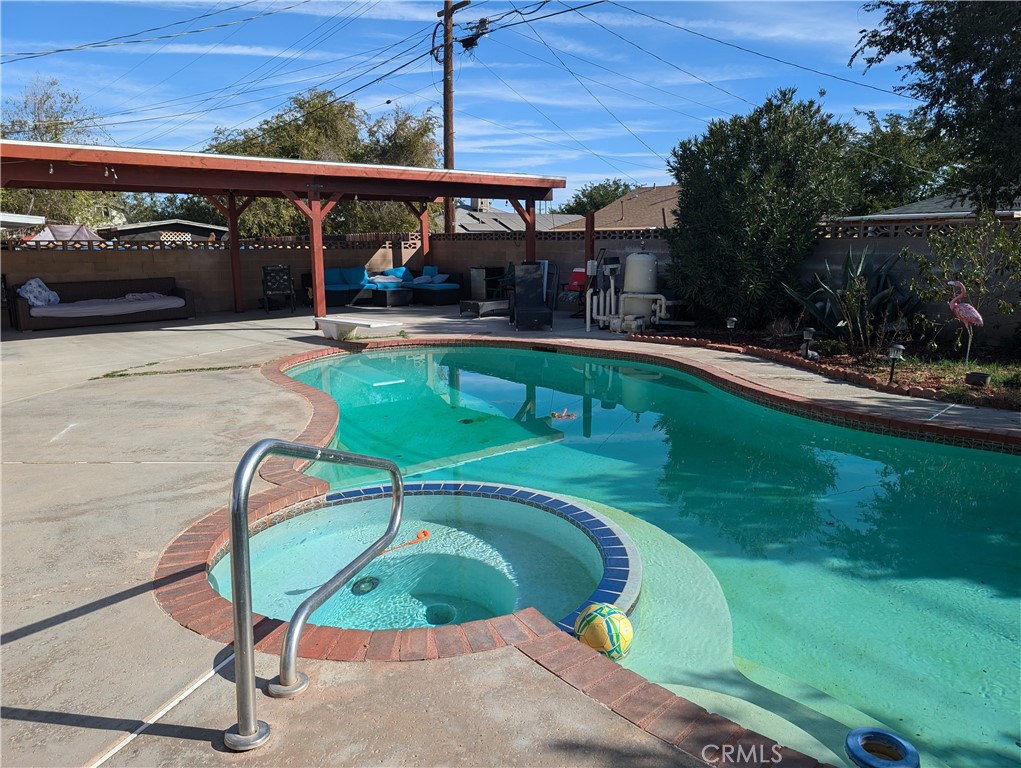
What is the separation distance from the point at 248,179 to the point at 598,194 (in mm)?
36799

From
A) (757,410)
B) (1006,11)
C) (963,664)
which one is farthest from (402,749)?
(1006,11)

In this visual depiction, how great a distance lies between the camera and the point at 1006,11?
321 inches

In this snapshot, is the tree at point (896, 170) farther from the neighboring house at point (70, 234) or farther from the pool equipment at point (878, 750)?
the neighboring house at point (70, 234)

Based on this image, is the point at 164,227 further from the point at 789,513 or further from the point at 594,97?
the point at 789,513

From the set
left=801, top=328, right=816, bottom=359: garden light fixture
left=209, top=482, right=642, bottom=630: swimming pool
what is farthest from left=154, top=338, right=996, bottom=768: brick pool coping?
left=801, top=328, right=816, bottom=359: garden light fixture

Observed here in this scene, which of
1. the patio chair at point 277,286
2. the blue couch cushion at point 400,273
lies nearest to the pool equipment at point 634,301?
the blue couch cushion at point 400,273

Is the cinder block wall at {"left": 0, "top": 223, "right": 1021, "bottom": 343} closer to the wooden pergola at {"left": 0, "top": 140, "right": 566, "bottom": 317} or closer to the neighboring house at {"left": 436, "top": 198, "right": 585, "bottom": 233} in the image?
the wooden pergola at {"left": 0, "top": 140, "right": 566, "bottom": 317}

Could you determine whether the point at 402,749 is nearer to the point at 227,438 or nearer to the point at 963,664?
the point at 963,664

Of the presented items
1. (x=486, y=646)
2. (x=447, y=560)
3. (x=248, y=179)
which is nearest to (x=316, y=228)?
(x=248, y=179)

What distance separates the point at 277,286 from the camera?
16312 millimetres

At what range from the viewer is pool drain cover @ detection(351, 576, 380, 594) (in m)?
4.07

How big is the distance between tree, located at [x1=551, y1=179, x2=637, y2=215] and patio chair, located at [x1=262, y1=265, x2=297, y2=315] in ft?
105

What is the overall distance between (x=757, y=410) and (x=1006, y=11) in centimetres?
567

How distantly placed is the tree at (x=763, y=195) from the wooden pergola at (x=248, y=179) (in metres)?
4.74
